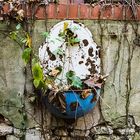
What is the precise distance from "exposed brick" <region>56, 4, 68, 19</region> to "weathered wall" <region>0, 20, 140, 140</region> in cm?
7

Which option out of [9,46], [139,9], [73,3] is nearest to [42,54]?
[9,46]

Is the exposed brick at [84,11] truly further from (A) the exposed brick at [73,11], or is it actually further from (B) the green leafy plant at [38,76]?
(B) the green leafy plant at [38,76]

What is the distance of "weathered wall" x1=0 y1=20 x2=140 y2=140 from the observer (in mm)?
3348

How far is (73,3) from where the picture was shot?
338cm

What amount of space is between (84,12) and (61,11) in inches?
7.5

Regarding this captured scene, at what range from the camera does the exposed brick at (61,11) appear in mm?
3316

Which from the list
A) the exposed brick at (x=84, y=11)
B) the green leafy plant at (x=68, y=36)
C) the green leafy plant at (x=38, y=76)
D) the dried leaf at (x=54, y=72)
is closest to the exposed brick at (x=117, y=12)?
the exposed brick at (x=84, y=11)

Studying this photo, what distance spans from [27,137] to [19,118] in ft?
0.57

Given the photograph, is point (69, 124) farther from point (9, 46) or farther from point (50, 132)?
point (9, 46)

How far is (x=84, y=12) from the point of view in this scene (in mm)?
3355

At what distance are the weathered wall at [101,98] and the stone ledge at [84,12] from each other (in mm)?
49

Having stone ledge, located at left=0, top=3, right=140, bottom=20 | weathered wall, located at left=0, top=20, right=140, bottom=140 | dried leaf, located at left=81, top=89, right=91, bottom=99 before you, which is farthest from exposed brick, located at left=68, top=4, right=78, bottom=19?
dried leaf, located at left=81, top=89, right=91, bottom=99

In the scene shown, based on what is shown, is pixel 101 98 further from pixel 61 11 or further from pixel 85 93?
pixel 61 11

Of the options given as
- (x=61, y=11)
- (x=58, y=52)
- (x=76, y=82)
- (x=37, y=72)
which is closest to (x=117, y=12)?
(x=61, y=11)
